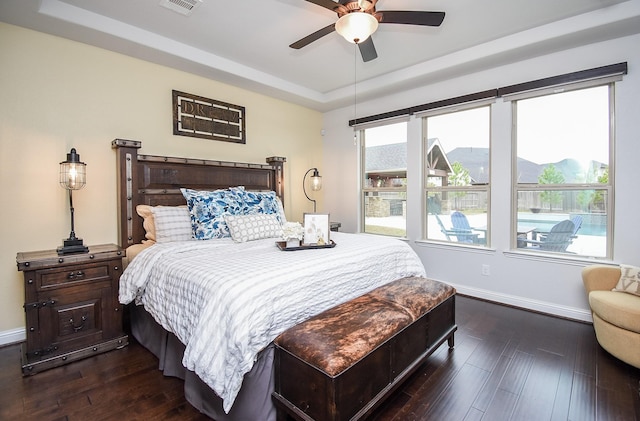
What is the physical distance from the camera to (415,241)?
407cm

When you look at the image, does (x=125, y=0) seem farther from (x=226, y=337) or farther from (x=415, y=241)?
(x=415, y=241)

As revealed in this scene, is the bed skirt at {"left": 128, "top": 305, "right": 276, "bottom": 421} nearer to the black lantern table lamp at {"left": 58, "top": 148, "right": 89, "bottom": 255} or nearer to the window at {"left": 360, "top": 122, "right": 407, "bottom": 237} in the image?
the black lantern table lamp at {"left": 58, "top": 148, "right": 89, "bottom": 255}

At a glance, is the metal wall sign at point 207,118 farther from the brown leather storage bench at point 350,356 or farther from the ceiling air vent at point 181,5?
the brown leather storage bench at point 350,356

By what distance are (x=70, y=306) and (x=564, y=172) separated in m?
4.58

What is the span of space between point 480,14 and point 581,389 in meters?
2.91

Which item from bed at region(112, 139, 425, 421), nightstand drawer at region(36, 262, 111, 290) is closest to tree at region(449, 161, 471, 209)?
bed at region(112, 139, 425, 421)

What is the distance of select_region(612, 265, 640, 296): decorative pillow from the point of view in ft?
7.45

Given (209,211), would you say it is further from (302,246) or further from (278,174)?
(278,174)

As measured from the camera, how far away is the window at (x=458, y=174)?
11.8ft

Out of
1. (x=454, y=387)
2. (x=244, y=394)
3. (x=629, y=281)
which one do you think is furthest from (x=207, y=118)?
(x=629, y=281)

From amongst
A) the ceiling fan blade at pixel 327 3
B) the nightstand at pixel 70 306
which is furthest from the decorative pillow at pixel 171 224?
the ceiling fan blade at pixel 327 3

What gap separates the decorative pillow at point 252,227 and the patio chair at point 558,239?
2787mm

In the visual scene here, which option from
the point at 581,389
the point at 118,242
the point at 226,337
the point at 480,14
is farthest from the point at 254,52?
the point at 581,389

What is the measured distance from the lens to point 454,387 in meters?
1.91
